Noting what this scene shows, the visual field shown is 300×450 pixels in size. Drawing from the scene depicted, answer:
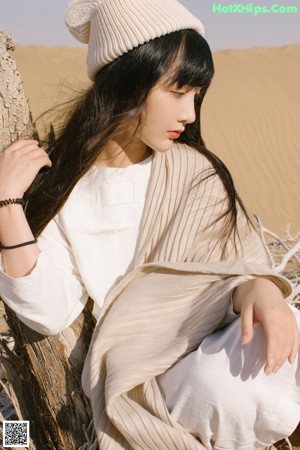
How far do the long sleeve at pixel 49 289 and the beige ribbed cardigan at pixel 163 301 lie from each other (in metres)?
0.13

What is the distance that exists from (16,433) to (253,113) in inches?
447

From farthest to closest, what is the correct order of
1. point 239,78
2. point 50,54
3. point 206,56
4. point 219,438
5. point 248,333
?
point 50,54 → point 239,78 → point 206,56 → point 219,438 → point 248,333

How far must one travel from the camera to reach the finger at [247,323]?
1.62m

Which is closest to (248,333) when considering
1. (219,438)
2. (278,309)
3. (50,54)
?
(278,309)

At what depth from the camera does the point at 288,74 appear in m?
14.7

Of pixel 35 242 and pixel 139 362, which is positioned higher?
pixel 35 242

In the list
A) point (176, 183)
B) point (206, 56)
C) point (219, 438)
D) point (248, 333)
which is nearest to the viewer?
point (248, 333)

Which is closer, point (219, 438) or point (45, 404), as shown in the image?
point (219, 438)

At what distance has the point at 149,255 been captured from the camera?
2.07 metres

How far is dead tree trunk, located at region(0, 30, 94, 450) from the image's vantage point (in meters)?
2.15

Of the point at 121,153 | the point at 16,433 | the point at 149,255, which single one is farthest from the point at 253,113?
the point at 16,433

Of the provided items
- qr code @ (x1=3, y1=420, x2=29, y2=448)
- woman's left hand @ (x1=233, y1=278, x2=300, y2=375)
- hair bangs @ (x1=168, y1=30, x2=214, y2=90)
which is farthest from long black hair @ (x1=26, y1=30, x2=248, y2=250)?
qr code @ (x1=3, y1=420, x2=29, y2=448)

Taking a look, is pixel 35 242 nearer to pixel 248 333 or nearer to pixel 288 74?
pixel 248 333

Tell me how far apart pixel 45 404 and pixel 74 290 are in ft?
1.54
